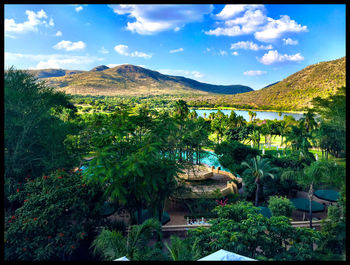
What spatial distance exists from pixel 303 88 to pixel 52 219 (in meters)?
114

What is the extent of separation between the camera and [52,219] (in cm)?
1088

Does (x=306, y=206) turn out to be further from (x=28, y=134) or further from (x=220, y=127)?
(x=220, y=127)

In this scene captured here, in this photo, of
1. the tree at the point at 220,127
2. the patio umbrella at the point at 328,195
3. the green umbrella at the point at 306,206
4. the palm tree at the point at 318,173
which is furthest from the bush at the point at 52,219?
the tree at the point at 220,127

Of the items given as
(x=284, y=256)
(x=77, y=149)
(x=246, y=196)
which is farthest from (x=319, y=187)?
(x=77, y=149)

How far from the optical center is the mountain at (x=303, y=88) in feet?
277

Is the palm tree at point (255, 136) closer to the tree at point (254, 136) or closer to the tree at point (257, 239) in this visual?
the tree at point (254, 136)

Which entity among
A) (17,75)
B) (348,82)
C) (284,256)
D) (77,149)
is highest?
(17,75)

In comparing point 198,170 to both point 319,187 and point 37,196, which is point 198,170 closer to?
point 319,187

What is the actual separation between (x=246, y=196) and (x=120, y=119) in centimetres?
1559

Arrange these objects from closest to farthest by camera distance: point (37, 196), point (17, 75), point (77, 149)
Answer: point (37, 196), point (17, 75), point (77, 149)

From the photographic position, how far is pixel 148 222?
9.43m

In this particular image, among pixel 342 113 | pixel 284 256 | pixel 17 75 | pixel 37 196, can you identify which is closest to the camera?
pixel 284 256
